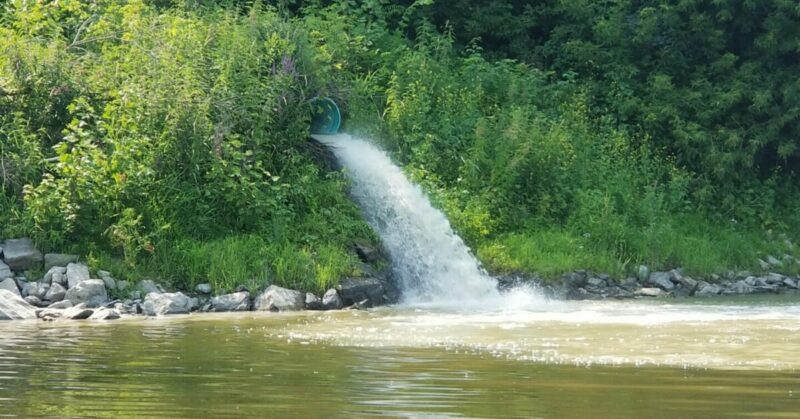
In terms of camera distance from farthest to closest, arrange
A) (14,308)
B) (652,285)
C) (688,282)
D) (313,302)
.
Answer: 1. (688,282)
2. (652,285)
3. (313,302)
4. (14,308)

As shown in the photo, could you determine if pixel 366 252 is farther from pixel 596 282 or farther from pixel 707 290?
pixel 707 290

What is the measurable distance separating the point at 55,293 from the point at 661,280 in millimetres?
9024

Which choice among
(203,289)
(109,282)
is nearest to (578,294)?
(203,289)

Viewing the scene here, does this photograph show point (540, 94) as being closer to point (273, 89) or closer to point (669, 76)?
point (669, 76)

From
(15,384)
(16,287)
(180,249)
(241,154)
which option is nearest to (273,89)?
(241,154)

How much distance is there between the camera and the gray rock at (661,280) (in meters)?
18.3

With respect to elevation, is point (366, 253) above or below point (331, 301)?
above

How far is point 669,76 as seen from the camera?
2331 centimetres

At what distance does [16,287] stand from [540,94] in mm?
12187

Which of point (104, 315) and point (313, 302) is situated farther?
point (313, 302)

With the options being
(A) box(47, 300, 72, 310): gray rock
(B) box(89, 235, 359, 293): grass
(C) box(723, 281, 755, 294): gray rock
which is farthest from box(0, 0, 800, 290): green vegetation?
(A) box(47, 300, 72, 310): gray rock

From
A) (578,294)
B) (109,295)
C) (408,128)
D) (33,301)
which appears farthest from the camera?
(408,128)

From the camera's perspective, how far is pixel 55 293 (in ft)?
46.1

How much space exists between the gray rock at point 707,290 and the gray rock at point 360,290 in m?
5.19
